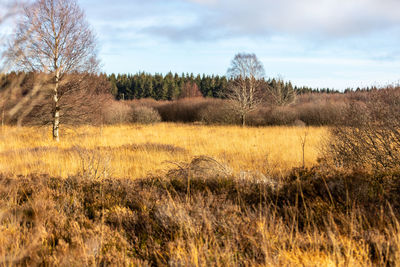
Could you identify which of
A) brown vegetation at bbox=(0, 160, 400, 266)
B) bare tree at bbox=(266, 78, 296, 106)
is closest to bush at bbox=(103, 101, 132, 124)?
bare tree at bbox=(266, 78, 296, 106)

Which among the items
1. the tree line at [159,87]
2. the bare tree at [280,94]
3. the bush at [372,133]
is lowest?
the bush at [372,133]

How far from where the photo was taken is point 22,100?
1571 mm

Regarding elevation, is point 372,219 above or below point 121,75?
below

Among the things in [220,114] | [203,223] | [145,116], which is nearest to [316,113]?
[220,114]

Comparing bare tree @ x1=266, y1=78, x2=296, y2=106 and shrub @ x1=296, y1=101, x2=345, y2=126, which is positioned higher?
bare tree @ x1=266, y1=78, x2=296, y2=106

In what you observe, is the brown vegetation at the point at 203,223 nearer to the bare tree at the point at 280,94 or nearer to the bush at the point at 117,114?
the bush at the point at 117,114

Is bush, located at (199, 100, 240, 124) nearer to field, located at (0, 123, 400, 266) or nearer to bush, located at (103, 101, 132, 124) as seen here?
bush, located at (103, 101, 132, 124)

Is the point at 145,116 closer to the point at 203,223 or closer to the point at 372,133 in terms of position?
the point at 372,133

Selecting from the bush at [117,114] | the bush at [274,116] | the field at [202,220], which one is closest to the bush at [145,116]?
the bush at [117,114]

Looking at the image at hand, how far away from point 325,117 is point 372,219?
74.8 ft

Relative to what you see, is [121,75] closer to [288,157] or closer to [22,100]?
[288,157]

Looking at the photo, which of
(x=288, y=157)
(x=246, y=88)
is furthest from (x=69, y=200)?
(x=246, y=88)

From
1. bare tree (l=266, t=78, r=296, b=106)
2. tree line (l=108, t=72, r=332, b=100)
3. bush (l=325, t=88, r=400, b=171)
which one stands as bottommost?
bush (l=325, t=88, r=400, b=171)

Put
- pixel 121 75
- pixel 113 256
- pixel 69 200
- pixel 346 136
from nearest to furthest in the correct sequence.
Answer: pixel 113 256 < pixel 69 200 < pixel 346 136 < pixel 121 75
